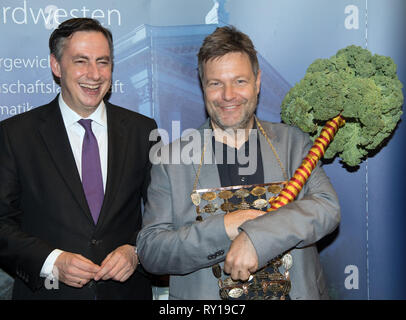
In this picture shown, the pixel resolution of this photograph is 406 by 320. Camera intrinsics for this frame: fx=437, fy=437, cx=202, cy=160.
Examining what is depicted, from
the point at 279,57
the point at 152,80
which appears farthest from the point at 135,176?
the point at 279,57

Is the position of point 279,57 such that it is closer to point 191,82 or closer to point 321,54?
point 321,54

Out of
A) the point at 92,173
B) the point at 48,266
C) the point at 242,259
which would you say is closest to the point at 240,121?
the point at 242,259

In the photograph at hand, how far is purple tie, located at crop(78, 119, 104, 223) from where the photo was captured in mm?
2699

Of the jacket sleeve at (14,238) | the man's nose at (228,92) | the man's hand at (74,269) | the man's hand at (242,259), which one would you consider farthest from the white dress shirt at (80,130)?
the man's hand at (242,259)

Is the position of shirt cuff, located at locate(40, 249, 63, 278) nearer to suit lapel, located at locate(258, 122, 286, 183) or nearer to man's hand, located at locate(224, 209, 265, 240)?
man's hand, located at locate(224, 209, 265, 240)

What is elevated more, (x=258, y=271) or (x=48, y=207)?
(x=48, y=207)

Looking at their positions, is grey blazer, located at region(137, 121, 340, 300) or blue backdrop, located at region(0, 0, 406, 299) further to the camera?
blue backdrop, located at region(0, 0, 406, 299)

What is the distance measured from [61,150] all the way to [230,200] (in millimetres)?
1103

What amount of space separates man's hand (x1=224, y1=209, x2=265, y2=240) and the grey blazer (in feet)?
0.10

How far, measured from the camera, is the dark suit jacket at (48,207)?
2531 millimetres

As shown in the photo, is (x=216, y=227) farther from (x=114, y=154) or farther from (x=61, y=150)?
(x=61, y=150)

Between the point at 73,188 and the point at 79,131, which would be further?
the point at 79,131

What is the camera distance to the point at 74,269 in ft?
8.03

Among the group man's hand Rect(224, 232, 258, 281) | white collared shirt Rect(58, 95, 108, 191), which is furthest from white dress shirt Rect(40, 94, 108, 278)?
man's hand Rect(224, 232, 258, 281)
